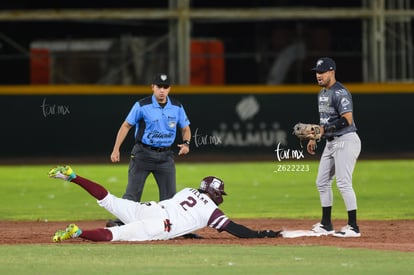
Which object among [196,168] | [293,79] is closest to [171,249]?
[196,168]

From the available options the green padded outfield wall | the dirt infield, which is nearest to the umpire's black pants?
the dirt infield

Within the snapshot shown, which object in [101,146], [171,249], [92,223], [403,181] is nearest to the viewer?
[171,249]

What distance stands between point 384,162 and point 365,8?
6.36 m

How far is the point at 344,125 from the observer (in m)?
12.6

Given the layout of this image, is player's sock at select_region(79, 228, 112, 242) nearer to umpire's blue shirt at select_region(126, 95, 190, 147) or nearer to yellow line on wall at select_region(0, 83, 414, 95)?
umpire's blue shirt at select_region(126, 95, 190, 147)

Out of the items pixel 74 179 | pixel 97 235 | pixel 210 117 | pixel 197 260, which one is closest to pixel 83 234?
pixel 97 235

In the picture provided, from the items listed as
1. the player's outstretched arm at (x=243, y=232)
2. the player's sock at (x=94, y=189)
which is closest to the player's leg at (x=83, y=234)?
the player's sock at (x=94, y=189)

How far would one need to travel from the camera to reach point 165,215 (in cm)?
1214

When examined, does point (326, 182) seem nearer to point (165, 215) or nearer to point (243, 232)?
point (243, 232)

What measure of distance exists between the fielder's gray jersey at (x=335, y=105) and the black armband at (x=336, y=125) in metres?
0.05

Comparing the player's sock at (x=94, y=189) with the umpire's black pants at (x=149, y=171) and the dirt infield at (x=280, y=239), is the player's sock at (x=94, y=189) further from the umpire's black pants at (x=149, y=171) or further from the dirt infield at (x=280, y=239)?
the umpire's black pants at (x=149, y=171)

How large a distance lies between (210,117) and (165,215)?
1704 centimetres

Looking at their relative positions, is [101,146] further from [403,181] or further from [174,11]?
[403,181]

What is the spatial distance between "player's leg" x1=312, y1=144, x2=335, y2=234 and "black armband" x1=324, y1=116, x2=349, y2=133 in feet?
0.96
